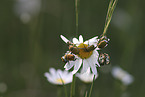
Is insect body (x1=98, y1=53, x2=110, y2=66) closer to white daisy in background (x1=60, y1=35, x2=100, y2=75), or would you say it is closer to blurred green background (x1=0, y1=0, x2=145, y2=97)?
white daisy in background (x1=60, y1=35, x2=100, y2=75)

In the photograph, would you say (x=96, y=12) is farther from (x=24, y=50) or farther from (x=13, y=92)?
(x=13, y=92)

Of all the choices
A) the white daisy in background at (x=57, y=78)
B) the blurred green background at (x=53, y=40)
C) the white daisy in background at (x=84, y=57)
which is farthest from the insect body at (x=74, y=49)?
the blurred green background at (x=53, y=40)

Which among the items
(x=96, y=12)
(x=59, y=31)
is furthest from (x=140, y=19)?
(x=59, y=31)

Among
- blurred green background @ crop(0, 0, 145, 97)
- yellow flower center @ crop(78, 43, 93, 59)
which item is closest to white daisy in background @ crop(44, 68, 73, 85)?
yellow flower center @ crop(78, 43, 93, 59)

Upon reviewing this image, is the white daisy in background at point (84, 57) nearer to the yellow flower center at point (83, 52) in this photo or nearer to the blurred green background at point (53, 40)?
the yellow flower center at point (83, 52)

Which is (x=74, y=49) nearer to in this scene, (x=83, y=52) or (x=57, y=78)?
(x=83, y=52)

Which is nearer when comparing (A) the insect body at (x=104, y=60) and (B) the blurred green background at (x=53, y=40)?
(A) the insect body at (x=104, y=60)
